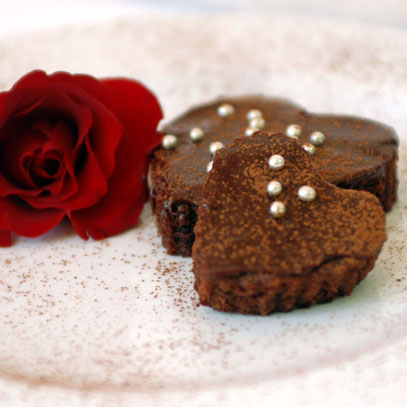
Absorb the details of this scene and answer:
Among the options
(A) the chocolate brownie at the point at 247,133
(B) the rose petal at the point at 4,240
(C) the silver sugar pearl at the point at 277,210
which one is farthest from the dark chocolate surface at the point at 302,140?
(B) the rose petal at the point at 4,240

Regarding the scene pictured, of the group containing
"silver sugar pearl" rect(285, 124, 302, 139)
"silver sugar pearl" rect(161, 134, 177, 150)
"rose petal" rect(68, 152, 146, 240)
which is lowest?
"rose petal" rect(68, 152, 146, 240)

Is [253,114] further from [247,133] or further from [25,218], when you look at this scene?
[25,218]

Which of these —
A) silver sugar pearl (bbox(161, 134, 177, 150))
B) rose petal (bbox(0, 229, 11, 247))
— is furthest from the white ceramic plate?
silver sugar pearl (bbox(161, 134, 177, 150))

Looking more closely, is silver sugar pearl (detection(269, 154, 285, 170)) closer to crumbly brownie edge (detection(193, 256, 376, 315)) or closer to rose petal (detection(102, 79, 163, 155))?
crumbly brownie edge (detection(193, 256, 376, 315))

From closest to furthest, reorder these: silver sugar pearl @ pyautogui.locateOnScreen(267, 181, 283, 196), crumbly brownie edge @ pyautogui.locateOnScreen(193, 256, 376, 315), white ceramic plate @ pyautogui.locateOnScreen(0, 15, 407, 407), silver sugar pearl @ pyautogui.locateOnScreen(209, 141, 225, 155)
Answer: white ceramic plate @ pyautogui.locateOnScreen(0, 15, 407, 407) < crumbly brownie edge @ pyautogui.locateOnScreen(193, 256, 376, 315) < silver sugar pearl @ pyautogui.locateOnScreen(267, 181, 283, 196) < silver sugar pearl @ pyautogui.locateOnScreen(209, 141, 225, 155)

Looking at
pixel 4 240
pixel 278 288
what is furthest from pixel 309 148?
pixel 4 240

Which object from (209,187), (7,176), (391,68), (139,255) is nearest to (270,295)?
(209,187)

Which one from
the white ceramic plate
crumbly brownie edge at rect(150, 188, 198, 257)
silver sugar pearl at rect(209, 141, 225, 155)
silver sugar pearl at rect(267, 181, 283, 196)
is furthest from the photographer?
silver sugar pearl at rect(209, 141, 225, 155)
